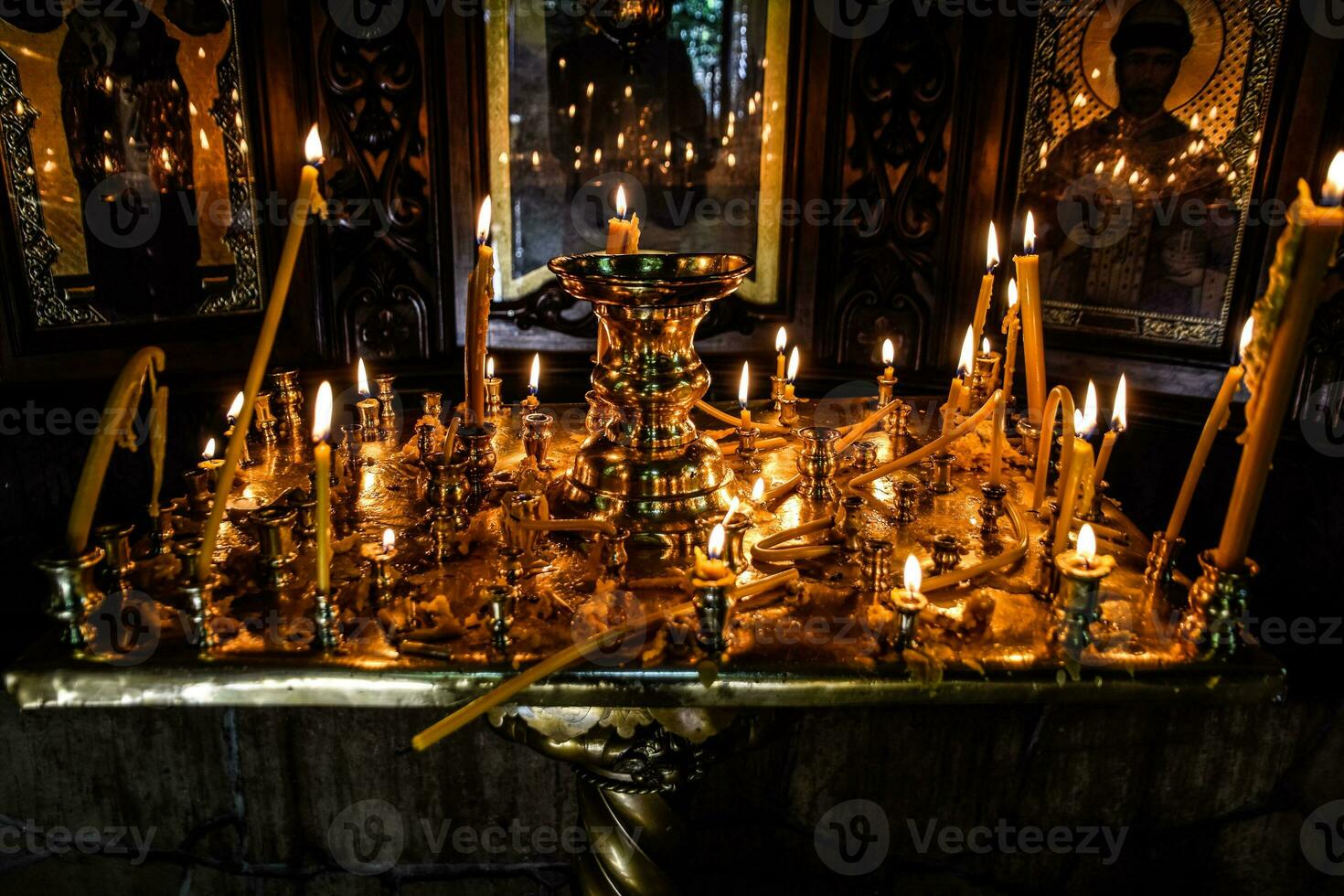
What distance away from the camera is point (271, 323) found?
1497 millimetres

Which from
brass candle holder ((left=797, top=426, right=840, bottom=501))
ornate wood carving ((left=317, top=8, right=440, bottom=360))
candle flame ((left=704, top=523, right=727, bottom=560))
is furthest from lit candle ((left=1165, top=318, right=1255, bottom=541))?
ornate wood carving ((left=317, top=8, right=440, bottom=360))

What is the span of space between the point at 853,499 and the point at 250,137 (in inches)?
127

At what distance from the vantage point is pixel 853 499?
2.09 m

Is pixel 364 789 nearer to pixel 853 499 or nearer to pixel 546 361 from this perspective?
pixel 546 361

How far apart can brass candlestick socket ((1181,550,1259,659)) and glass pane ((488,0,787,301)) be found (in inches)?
125

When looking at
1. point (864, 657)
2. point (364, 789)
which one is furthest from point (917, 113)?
point (364, 789)

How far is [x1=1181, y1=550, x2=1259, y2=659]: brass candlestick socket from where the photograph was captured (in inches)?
61.3

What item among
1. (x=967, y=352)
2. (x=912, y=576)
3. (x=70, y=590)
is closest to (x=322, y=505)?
(x=70, y=590)

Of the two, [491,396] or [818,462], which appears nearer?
[818,462]

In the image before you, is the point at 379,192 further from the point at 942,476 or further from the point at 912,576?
the point at 912,576

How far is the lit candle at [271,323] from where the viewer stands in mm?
1459

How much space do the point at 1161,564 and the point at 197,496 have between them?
2.16m

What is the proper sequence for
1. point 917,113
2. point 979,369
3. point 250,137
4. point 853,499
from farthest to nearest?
1. point 917,113
2. point 250,137
3. point 979,369
4. point 853,499

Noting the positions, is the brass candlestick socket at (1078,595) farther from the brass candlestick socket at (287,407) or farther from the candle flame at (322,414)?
the brass candlestick socket at (287,407)
